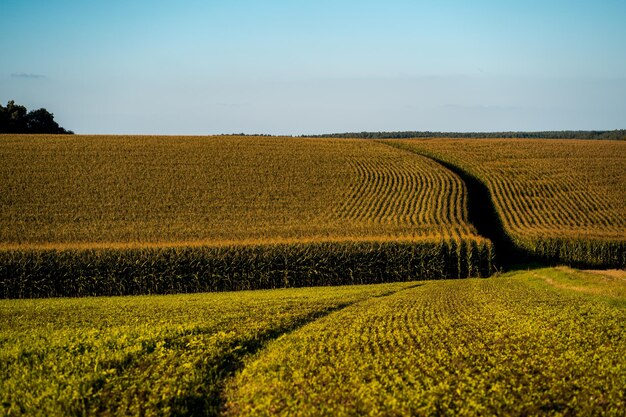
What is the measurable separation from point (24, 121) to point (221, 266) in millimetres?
69959

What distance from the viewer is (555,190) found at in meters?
54.6

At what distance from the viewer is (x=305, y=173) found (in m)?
57.0

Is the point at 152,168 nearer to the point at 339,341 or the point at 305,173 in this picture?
the point at 305,173

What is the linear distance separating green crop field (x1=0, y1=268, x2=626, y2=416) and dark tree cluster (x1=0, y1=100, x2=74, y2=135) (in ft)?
244

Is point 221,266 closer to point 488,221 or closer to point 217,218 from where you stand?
point 217,218

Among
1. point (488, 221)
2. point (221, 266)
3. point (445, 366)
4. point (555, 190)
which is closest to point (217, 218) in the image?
point (221, 266)

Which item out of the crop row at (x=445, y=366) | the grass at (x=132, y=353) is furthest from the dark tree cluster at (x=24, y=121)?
the crop row at (x=445, y=366)

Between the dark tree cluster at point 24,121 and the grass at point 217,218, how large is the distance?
24890mm

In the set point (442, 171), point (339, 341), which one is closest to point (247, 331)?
point (339, 341)

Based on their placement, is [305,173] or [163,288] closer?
[163,288]

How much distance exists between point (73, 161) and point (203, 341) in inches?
1798

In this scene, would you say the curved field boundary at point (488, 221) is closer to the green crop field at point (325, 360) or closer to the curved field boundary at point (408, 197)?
the curved field boundary at point (408, 197)

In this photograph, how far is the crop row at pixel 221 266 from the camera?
35.1 metres

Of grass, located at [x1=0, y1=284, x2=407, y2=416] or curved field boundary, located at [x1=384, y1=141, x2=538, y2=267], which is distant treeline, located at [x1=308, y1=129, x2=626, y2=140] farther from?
grass, located at [x1=0, y1=284, x2=407, y2=416]
